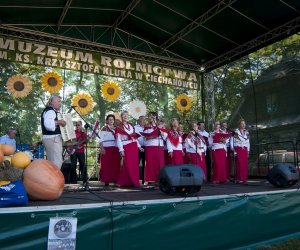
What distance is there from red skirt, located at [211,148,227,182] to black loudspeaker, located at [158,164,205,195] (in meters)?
4.36

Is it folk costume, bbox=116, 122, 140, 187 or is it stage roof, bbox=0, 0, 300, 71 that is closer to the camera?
folk costume, bbox=116, 122, 140, 187

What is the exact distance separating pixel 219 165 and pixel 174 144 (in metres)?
1.60

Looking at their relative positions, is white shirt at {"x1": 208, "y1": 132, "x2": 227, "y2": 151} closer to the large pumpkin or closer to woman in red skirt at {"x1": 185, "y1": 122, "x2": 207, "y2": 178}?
woman in red skirt at {"x1": 185, "y1": 122, "x2": 207, "y2": 178}

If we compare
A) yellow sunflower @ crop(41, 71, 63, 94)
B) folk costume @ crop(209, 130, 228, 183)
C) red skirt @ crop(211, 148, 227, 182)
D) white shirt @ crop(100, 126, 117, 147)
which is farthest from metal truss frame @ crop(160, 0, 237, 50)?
white shirt @ crop(100, 126, 117, 147)

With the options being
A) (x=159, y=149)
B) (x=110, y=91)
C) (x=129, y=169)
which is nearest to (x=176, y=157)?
(x=159, y=149)

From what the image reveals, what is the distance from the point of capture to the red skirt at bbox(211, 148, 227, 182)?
914cm

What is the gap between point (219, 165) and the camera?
916 centimetres

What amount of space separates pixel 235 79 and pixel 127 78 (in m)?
8.75

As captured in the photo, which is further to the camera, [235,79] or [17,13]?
[235,79]

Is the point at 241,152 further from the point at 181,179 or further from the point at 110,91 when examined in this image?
the point at 181,179

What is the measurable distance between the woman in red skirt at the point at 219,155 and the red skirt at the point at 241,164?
33cm

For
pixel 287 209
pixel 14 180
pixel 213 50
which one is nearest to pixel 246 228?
pixel 287 209

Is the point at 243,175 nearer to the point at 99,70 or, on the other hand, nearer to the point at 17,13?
the point at 99,70

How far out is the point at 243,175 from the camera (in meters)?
9.06
